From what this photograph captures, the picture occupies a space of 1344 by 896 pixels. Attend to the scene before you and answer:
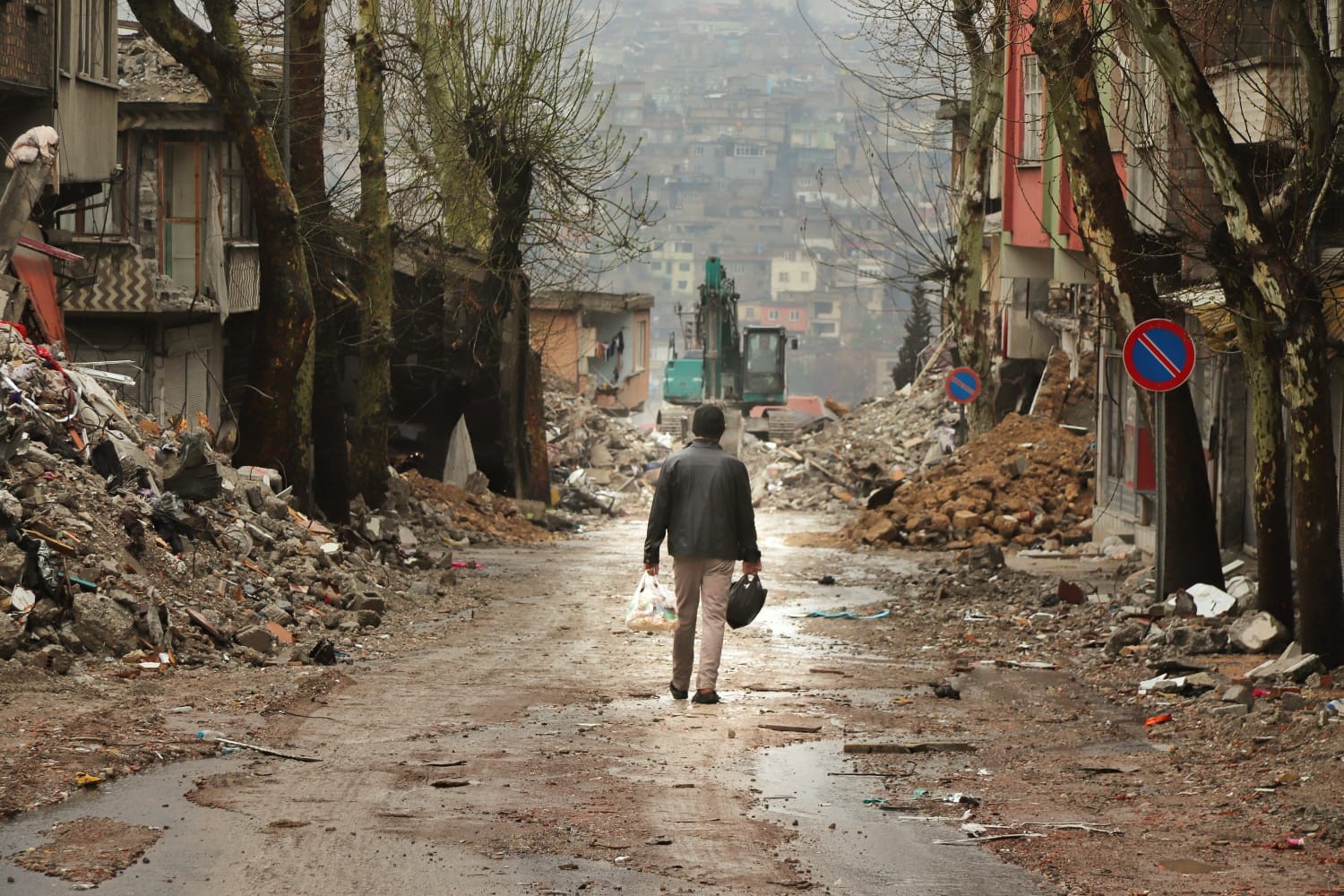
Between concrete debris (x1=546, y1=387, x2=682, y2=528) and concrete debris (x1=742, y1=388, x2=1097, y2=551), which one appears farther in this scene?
concrete debris (x1=546, y1=387, x2=682, y2=528)

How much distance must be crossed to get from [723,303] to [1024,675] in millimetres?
48721

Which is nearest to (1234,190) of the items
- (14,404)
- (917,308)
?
(14,404)

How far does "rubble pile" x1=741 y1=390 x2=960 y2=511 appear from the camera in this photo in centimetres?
3875

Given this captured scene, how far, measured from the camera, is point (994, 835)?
22.3ft

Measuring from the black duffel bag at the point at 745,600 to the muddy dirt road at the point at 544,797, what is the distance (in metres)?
0.52

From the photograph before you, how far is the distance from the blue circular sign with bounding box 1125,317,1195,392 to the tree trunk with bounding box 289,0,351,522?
11.3m

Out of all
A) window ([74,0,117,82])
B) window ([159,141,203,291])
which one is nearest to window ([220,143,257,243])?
window ([159,141,203,291])

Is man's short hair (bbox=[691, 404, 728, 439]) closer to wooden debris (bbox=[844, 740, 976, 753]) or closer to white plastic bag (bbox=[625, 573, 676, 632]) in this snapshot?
wooden debris (bbox=[844, 740, 976, 753])

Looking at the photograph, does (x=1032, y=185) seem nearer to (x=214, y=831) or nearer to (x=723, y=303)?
(x=214, y=831)

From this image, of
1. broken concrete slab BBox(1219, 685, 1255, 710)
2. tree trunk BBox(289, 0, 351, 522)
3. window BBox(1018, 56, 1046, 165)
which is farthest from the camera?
window BBox(1018, 56, 1046, 165)

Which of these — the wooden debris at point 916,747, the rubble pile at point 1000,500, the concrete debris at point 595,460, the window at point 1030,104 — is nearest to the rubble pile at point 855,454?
the concrete debris at point 595,460

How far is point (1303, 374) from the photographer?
35.9ft

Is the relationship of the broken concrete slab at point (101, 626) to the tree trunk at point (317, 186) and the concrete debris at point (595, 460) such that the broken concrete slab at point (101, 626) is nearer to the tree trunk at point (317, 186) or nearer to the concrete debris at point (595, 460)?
the tree trunk at point (317, 186)

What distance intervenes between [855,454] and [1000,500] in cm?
1795
